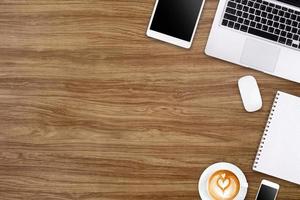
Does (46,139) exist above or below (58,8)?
below

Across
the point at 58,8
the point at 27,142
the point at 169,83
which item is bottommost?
the point at 27,142

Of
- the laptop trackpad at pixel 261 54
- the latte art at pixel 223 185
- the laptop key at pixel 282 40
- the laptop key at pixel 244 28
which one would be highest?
the laptop key at pixel 244 28

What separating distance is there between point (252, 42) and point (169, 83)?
238 mm

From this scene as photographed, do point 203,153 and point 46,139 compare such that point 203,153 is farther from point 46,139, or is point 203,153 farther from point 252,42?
point 46,139

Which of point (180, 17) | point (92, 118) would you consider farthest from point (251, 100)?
point (92, 118)

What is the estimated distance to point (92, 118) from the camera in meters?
1.48

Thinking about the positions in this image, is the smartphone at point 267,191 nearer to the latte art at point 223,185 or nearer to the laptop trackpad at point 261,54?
the latte art at point 223,185

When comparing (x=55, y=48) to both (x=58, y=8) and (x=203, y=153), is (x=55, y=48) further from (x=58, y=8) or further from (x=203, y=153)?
(x=203, y=153)

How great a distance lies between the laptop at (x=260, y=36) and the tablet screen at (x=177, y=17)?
61mm

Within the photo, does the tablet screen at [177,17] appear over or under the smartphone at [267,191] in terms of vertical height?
over

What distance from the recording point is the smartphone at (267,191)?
1431mm

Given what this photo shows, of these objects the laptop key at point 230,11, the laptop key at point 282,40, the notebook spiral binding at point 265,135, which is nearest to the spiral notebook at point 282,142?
the notebook spiral binding at point 265,135

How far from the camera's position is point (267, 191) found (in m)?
1.43

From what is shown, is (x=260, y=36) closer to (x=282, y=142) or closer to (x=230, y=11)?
(x=230, y=11)
